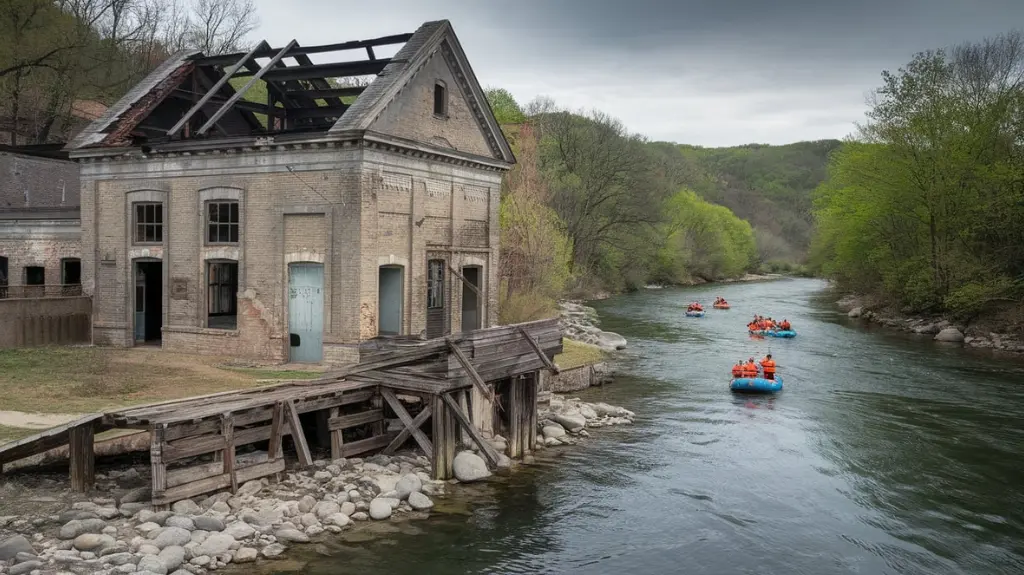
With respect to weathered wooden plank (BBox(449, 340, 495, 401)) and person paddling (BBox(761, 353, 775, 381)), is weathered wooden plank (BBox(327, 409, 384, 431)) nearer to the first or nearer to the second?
weathered wooden plank (BBox(449, 340, 495, 401))

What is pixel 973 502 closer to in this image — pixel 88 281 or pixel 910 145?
pixel 88 281

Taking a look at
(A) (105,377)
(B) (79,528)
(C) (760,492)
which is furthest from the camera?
(A) (105,377)

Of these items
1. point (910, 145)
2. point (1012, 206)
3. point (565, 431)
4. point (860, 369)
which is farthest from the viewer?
point (910, 145)

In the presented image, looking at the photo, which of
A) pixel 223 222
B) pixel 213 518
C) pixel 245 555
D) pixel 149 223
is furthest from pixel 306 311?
pixel 245 555

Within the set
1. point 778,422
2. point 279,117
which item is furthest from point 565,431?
point 279,117

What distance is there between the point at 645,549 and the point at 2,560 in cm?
918

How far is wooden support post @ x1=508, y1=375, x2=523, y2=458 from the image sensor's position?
58.2 ft

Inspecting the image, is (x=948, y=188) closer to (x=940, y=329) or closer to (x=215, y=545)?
(x=940, y=329)

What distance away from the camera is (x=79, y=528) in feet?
37.3

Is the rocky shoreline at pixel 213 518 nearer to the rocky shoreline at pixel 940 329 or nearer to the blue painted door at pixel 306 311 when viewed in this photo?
the blue painted door at pixel 306 311

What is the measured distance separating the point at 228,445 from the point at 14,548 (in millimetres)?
3411

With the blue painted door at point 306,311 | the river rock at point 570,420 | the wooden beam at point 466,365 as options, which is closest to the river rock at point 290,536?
the wooden beam at point 466,365

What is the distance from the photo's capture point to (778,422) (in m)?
21.9

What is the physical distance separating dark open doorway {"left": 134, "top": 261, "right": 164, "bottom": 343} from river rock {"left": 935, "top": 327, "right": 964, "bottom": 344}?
34429 millimetres
